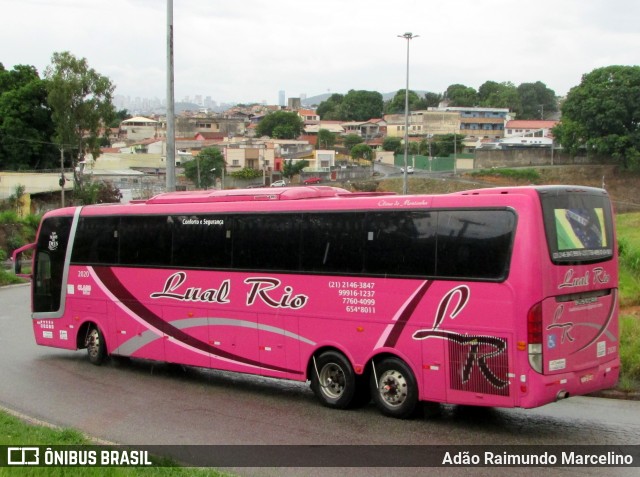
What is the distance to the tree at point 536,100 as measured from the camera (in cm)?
16825

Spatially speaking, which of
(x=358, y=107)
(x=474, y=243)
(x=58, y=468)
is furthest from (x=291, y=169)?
(x=358, y=107)

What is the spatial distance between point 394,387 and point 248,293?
9.92 ft

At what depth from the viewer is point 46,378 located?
14.3m

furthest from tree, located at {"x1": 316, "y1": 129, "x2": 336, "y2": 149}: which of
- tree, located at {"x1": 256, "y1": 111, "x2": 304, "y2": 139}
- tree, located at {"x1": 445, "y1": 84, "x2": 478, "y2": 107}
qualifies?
tree, located at {"x1": 445, "y1": 84, "x2": 478, "y2": 107}

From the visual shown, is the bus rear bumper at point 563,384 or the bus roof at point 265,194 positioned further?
the bus roof at point 265,194

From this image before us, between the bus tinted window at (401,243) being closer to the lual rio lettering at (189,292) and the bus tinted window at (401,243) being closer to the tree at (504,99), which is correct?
the lual rio lettering at (189,292)

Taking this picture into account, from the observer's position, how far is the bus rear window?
30.5 ft

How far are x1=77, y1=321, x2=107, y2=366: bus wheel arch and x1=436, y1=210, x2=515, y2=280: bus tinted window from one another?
8.09 m

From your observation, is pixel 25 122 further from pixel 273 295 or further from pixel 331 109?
pixel 331 109

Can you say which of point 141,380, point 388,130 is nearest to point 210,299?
point 141,380

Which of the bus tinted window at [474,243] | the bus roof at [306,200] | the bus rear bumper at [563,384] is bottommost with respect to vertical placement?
the bus rear bumper at [563,384]

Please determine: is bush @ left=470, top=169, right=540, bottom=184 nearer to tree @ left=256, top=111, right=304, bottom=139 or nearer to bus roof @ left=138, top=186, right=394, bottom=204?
tree @ left=256, top=111, right=304, bottom=139

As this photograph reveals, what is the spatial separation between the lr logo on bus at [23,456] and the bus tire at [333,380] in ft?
14.8

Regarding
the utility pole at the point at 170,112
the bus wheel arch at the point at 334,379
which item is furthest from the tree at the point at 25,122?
the bus wheel arch at the point at 334,379
